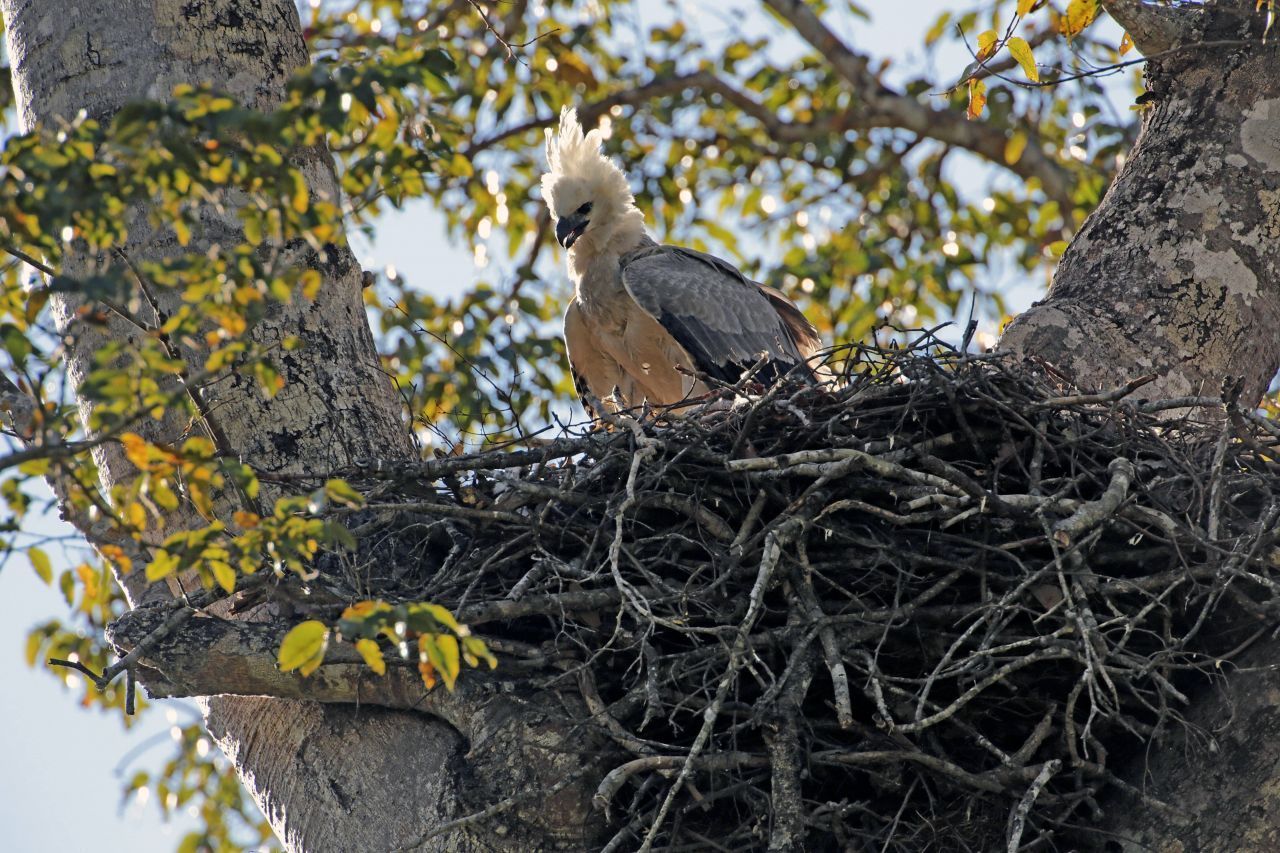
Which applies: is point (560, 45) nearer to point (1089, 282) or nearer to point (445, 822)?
point (1089, 282)

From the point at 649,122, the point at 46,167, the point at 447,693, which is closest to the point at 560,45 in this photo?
the point at 649,122

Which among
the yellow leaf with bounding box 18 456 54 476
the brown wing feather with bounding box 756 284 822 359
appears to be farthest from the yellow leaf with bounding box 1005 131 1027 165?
the yellow leaf with bounding box 18 456 54 476

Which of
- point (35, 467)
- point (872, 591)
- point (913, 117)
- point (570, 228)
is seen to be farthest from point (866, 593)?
point (913, 117)

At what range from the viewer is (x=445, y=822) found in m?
3.80

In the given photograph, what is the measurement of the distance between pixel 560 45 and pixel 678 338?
4507mm

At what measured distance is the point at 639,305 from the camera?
6891 mm

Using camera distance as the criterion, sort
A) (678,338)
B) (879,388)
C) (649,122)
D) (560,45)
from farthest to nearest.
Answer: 1. (649,122)
2. (560,45)
3. (678,338)
4. (879,388)

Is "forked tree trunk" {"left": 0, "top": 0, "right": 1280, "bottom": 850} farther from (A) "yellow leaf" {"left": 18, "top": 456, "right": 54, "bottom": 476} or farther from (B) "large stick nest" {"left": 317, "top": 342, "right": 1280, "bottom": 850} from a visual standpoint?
(A) "yellow leaf" {"left": 18, "top": 456, "right": 54, "bottom": 476}

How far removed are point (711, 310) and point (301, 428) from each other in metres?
2.83

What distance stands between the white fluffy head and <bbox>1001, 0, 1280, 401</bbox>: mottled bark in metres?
2.68

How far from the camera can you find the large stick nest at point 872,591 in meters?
3.71

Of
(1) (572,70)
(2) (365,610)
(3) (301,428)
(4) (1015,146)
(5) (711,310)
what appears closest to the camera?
(2) (365,610)

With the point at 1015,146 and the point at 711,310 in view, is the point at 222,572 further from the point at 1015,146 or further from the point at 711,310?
the point at 1015,146

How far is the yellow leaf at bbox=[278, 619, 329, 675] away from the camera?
2963 millimetres
